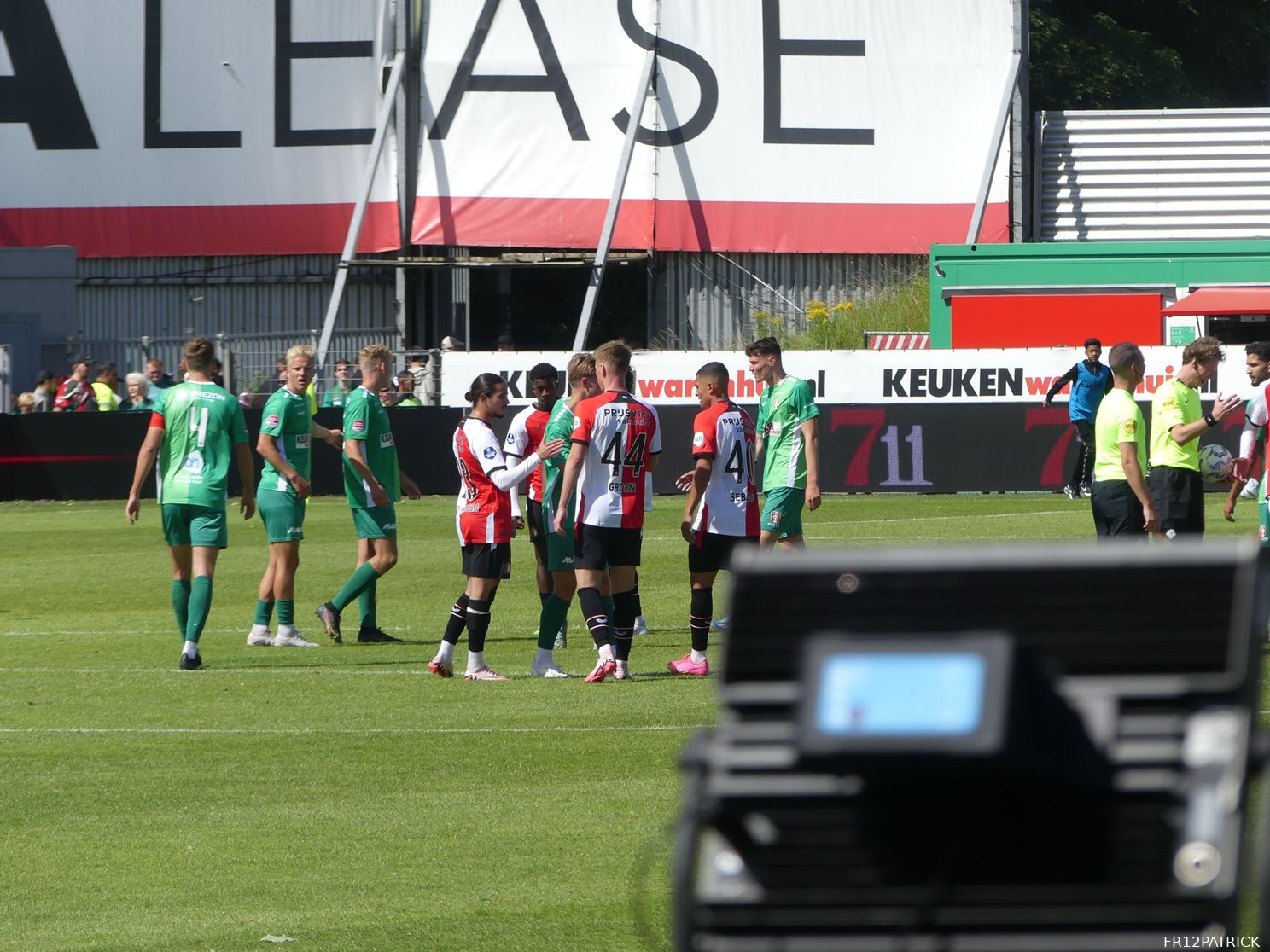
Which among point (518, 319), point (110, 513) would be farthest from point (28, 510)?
point (518, 319)

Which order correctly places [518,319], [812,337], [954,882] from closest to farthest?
[954,882] < [812,337] < [518,319]

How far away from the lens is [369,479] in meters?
13.6

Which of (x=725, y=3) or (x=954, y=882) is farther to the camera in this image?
(x=725, y=3)

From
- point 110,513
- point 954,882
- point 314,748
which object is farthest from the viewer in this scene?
point 110,513

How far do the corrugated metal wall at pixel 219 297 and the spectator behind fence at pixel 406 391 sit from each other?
11.1 m

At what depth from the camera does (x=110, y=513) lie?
26047mm

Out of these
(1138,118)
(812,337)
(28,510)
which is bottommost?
(28,510)

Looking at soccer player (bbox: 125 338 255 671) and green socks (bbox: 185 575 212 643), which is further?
soccer player (bbox: 125 338 255 671)

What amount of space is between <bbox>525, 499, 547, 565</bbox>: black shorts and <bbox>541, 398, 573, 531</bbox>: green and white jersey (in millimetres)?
108

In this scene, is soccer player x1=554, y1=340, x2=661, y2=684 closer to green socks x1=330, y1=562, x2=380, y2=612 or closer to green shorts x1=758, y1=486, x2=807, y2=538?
green shorts x1=758, y1=486, x2=807, y2=538

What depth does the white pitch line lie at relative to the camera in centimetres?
979

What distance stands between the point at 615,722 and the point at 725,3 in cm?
3003

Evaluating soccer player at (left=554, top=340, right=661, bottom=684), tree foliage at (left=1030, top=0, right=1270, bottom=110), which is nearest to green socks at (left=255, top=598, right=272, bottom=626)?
soccer player at (left=554, top=340, right=661, bottom=684)

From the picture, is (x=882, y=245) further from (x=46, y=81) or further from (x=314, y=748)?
(x=314, y=748)
